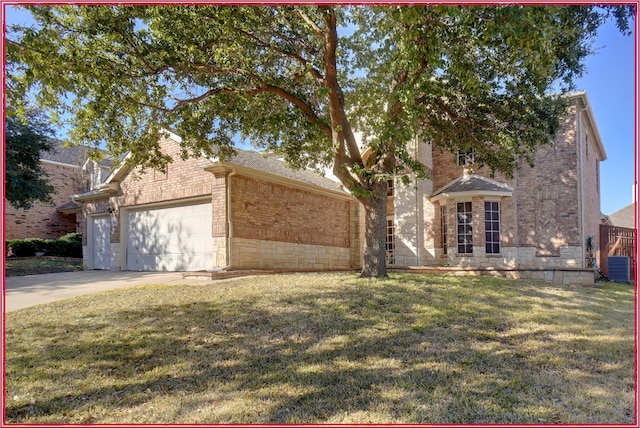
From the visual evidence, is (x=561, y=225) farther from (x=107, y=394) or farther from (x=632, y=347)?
(x=107, y=394)

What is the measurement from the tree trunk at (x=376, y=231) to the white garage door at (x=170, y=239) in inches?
220

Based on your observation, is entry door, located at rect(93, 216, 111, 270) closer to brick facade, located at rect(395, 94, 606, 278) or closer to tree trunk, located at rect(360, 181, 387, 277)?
tree trunk, located at rect(360, 181, 387, 277)

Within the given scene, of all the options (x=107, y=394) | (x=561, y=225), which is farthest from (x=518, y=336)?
(x=561, y=225)

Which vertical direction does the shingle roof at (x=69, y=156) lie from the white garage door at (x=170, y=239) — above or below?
above

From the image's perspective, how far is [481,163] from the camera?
39.0ft

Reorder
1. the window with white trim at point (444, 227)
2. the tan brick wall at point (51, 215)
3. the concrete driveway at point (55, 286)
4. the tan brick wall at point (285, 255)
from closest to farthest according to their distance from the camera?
1. the concrete driveway at point (55, 286)
2. the tan brick wall at point (285, 255)
3. the window with white trim at point (444, 227)
4. the tan brick wall at point (51, 215)

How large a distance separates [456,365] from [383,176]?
4708 millimetres

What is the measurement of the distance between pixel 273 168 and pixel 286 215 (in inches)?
97.6

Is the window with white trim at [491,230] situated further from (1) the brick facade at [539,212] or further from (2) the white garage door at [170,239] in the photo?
(2) the white garage door at [170,239]

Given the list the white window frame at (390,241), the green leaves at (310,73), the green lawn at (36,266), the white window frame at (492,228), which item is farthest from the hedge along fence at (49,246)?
the white window frame at (492,228)

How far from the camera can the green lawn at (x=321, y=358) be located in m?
4.12

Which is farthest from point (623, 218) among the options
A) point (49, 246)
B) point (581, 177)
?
point (49, 246)

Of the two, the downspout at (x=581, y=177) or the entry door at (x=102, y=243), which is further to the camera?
the entry door at (x=102, y=243)

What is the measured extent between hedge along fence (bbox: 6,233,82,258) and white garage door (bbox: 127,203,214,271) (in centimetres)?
848
